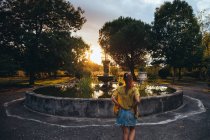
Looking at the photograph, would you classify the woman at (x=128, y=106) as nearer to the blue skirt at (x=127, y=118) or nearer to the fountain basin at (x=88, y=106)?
the blue skirt at (x=127, y=118)

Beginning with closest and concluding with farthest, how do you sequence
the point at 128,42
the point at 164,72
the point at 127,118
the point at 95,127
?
the point at 127,118 → the point at 95,127 → the point at 128,42 → the point at 164,72

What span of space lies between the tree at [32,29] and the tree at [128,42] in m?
15.0

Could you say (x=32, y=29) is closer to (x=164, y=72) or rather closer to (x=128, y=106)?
(x=128, y=106)

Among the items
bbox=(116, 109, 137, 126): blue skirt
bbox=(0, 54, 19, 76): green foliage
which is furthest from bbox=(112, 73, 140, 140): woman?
bbox=(0, 54, 19, 76): green foliage

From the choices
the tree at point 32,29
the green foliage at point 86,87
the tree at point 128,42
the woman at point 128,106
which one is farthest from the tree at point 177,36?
the woman at point 128,106

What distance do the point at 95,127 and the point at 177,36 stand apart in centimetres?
3222

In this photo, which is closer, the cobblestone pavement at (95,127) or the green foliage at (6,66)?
the cobblestone pavement at (95,127)

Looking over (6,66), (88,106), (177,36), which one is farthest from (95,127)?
(177,36)

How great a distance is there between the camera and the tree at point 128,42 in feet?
138

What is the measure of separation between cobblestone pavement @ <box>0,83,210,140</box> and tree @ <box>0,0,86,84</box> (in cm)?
1596

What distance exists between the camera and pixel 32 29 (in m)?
28.6

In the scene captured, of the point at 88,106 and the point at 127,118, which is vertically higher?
the point at 127,118

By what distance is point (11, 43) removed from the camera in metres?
26.8

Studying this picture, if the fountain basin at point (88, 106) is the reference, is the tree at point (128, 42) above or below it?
above
